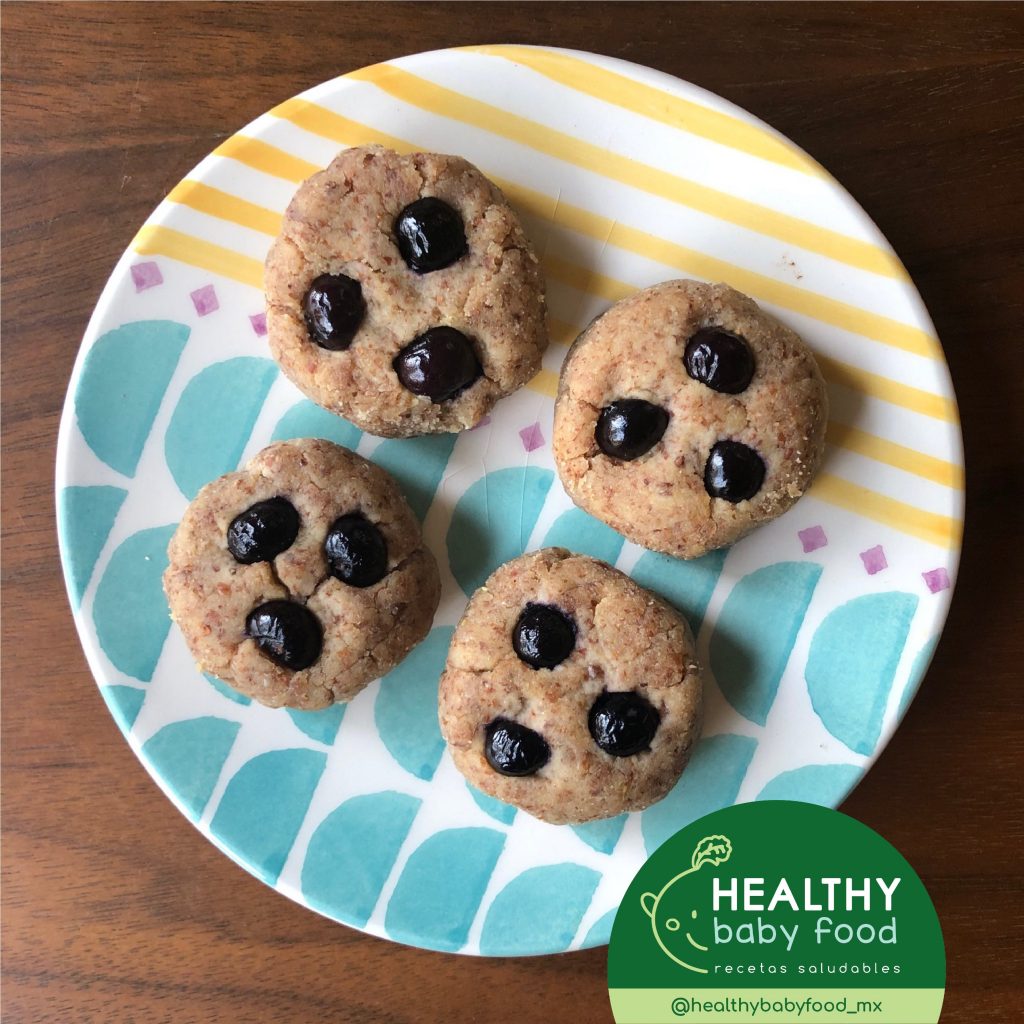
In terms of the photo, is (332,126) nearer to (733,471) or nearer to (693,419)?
(693,419)

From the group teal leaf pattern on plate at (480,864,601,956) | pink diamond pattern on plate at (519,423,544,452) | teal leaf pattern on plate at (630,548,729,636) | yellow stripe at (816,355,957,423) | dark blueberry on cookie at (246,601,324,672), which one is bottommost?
teal leaf pattern on plate at (480,864,601,956)

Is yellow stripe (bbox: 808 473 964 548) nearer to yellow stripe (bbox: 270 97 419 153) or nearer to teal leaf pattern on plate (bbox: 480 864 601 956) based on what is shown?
teal leaf pattern on plate (bbox: 480 864 601 956)

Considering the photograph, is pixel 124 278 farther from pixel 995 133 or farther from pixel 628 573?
pixel 995 133

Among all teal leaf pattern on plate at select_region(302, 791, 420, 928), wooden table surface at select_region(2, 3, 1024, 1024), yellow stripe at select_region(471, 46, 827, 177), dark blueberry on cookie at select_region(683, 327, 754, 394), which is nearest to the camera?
dark blueberry on cookie at select_region(683, 327, 754, 394)

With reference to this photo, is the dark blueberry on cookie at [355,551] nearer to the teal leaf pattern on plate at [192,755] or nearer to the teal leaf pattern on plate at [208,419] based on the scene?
the teal leaf pattern on plate at [208,419]

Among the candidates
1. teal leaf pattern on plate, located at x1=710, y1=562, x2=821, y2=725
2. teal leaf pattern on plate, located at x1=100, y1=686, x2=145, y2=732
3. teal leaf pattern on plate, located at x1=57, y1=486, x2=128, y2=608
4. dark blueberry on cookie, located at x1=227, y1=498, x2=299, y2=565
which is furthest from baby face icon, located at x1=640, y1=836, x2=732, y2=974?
teal leaf pattern on plate, located at x1=57, y1=486, x2=128, y2=608

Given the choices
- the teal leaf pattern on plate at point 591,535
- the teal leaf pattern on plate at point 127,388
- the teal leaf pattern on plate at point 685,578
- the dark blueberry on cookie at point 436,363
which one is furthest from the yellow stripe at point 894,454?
the teal leaf pattern on plate at point 127,388
